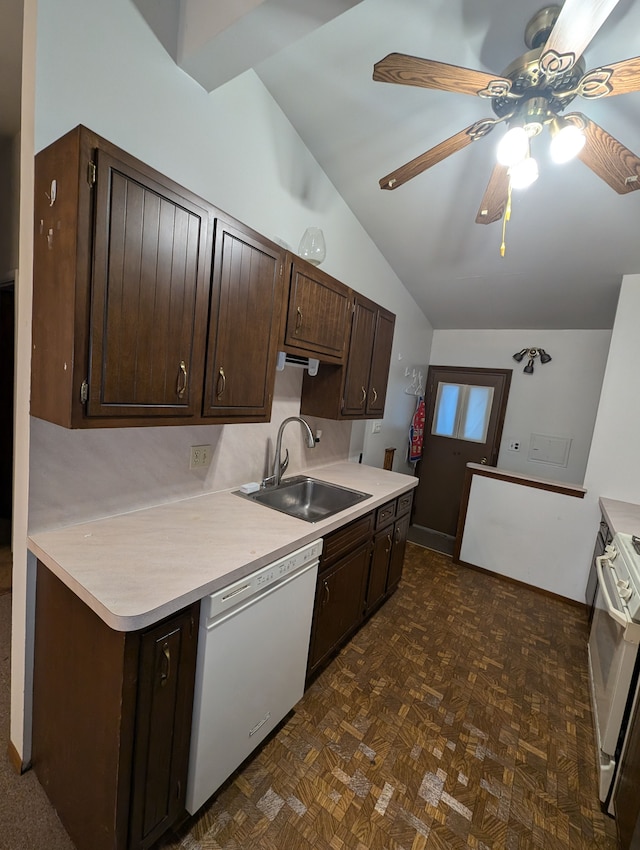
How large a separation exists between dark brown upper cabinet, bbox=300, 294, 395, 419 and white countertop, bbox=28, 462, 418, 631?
772 mm

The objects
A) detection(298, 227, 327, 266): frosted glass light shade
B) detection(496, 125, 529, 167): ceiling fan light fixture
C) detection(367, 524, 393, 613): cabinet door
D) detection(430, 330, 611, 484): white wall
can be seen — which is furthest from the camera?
detection(430, 330, 611, 484): white wall

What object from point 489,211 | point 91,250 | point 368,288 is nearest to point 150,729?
point 91,250

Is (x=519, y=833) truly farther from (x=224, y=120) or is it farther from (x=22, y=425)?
(x=224, y=120)

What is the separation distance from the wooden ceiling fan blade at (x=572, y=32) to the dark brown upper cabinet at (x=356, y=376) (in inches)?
51.1

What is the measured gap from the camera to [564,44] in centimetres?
103

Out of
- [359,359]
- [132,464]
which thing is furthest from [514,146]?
[132,464]

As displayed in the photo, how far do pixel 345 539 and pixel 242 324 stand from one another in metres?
1.16

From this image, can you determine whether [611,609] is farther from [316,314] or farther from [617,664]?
[316,314]

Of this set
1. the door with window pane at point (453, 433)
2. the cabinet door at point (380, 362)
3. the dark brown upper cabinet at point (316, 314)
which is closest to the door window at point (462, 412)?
the door with window pane at point (453, 433)

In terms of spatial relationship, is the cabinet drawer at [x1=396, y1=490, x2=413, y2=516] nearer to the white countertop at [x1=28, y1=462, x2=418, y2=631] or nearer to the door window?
the white countertop at [x1=28, y1=462, x2=418, y2=631]

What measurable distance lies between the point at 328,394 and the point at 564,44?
1706mm

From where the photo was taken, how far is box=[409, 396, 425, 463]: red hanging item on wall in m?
4.03

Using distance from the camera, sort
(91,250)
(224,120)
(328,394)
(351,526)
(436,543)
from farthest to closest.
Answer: (436,543) → (328,394) → (351,526) → (224,120) → (91,250)

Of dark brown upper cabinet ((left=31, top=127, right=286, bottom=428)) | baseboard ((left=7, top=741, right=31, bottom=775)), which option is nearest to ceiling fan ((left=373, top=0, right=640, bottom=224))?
dark brown upper cabinet ((left=31, top=127, right=286, bottom=428))
